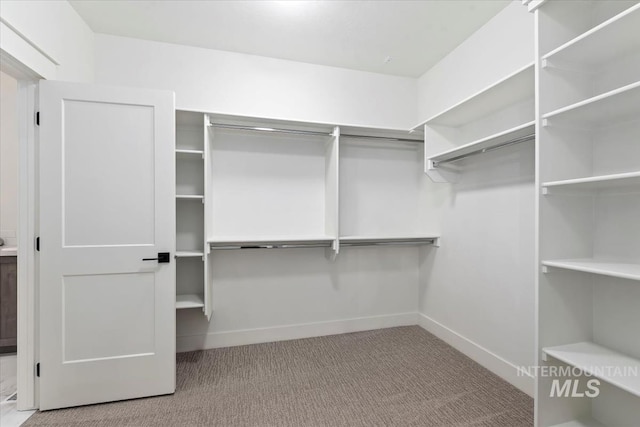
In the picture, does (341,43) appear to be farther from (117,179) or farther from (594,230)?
(594,230)

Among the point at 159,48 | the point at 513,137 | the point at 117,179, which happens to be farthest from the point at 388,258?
the point at 159,48

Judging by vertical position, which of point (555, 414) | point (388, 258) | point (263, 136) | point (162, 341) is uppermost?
point (263, 136)

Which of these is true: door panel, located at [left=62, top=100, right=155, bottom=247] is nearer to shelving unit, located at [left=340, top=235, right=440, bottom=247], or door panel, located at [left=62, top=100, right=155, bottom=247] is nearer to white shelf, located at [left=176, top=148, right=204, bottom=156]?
white shelf, located at [left=176, top=148, right=204, bottom=156]

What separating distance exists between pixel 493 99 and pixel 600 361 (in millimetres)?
1686

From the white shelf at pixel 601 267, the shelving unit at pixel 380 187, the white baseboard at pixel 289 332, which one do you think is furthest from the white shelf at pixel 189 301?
the white shelf at pixel 601 267

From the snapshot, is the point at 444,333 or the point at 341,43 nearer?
the point at 341,43

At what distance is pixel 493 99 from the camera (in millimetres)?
2166

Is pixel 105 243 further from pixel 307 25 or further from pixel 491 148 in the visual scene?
pixel 491 148

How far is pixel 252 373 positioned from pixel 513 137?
2.58 m

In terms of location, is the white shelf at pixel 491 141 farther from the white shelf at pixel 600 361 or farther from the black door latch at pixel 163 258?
the black door latch at pixel 163 258

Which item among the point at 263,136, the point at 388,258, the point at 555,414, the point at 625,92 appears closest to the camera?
the point at 625,92

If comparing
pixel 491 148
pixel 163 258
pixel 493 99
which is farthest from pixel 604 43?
pixel 163 258

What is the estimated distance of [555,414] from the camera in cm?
159

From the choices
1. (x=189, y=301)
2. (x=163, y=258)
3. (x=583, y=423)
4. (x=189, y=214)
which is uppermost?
(x=189, y=214)
